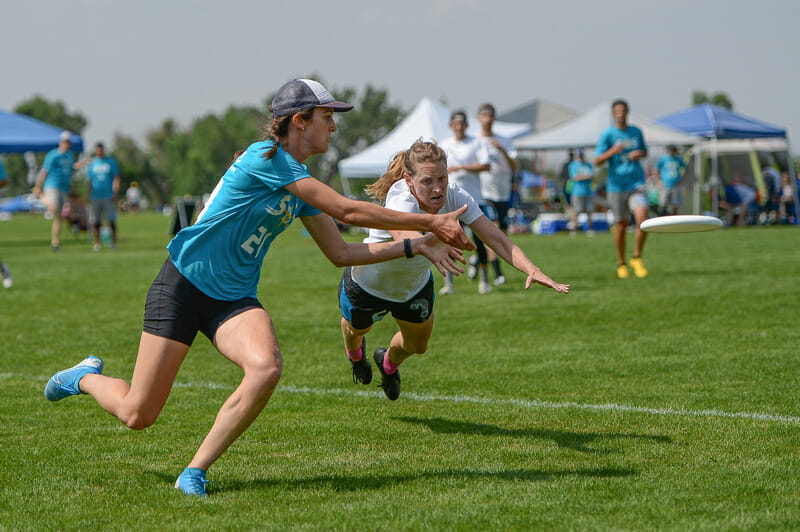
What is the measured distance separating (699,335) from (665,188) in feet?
72.9

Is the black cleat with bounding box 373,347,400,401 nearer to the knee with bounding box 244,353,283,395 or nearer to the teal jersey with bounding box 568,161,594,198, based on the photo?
the knee with bounding box 244,353,283,395

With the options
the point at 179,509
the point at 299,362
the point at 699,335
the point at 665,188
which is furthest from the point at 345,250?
the point at 665,188


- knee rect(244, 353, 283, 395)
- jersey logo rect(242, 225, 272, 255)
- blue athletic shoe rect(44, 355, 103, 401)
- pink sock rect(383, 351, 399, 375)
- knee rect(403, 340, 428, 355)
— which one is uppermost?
jersey logo rect(242, 225, 272, 255)

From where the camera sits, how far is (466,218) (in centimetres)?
539

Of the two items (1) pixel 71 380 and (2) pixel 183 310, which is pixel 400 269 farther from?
(1) pixel 71 380

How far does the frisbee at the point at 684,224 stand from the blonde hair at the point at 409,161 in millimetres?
1324

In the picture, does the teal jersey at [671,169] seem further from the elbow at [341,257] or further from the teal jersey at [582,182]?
the elbow at [341,257]

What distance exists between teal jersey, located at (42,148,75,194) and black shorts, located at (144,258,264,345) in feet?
61.5

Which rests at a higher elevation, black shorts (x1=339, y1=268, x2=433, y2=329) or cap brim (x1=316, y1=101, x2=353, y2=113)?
cap brim (x1=316, y1=101, x2=353, y2=113)

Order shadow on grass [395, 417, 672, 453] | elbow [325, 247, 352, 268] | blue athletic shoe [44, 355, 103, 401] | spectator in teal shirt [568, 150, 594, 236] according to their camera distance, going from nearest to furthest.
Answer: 1. elbow [325, 247, 352, 268]
2. blue athletic shoe [44, 355, 103, 401]
3. shadow on grass [395, 417, 672, 453]
4. spectator in teal shirt [568, 150, 594, 236]

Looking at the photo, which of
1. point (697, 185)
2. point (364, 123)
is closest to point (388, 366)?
point (697, 185)

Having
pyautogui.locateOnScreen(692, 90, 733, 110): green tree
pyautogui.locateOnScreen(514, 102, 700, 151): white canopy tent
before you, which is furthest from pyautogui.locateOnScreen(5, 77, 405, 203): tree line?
pyautogui.locateOnScreen(514, 102, 700, 151): white canopy tent

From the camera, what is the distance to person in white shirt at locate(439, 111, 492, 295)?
12.2 m

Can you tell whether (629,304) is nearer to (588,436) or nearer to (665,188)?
(588,436)
